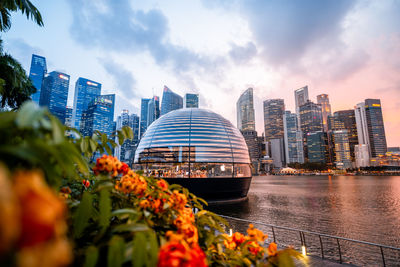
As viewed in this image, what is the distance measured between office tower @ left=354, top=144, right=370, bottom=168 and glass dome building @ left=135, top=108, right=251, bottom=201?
195 metres

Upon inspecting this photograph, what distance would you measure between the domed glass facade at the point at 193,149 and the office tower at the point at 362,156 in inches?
7669

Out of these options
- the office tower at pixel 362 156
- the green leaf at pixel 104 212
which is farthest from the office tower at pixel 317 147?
the green leaf at pixel 104 212

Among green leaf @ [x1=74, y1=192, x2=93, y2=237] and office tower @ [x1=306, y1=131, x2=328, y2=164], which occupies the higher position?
office tower @ [x1=306, y1=131, x2=328, y2=164]

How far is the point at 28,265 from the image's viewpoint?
0.42 meters

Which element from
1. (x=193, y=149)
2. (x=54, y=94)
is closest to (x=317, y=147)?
(x=193, y=149)

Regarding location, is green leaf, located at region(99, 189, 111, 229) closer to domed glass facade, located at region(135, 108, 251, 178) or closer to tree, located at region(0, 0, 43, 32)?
tree, located at region(0, 0, 43, 32)

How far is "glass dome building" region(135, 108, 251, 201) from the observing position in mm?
22897

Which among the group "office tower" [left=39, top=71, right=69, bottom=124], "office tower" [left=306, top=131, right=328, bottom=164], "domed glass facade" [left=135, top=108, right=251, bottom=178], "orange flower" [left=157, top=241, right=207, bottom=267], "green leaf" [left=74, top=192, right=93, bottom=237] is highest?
"office tower" [left=39, top=71, right=69, bottom=124]

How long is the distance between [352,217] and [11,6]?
25560 mm

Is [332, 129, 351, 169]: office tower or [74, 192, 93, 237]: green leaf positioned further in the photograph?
[332, 129, 351, 169]: office tower

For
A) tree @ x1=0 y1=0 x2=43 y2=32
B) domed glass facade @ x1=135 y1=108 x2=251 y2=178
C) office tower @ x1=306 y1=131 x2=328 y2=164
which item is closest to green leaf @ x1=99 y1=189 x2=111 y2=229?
tree @ x1=0 y1=0 x2=43 y2=32

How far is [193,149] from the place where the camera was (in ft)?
84.6

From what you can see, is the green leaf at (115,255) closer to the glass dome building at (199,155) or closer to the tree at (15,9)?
the tree at (15,9)

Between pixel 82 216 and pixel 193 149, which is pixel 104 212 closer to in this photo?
pixel 82 216
